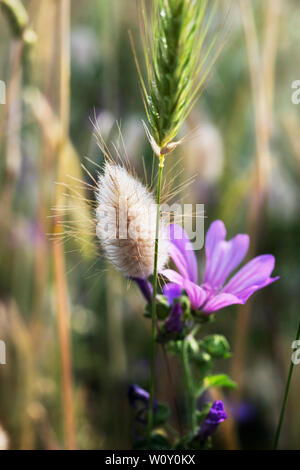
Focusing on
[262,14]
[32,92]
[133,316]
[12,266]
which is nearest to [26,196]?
[12,266]

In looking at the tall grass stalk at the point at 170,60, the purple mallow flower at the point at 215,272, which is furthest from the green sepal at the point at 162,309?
the tall grass stalk at the point at 170,60

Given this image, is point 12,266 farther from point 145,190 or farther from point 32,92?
point 145,190

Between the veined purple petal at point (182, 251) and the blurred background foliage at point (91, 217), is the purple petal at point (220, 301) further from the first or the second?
the blurred background foliage at point (91, 217)

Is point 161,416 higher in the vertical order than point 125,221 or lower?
lower

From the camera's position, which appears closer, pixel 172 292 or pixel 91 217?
pixel 172 292

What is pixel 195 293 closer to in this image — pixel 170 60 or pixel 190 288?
pixel 190 288

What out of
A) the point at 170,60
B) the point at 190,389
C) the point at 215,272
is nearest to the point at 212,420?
the point at 190,389
